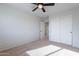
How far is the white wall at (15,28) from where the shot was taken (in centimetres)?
287

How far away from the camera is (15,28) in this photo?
3.24 metres

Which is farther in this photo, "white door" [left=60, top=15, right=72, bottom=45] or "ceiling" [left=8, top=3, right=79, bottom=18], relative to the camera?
"white door" [left=60, top=15, right=72, bottom=45]

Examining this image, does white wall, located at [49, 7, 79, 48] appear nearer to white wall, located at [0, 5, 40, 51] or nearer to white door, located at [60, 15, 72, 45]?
white door, located at [60, 15, 72, 45]

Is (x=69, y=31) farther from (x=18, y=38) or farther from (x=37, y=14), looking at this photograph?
(x=18, y=38)

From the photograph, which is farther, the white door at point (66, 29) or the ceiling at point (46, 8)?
the white door at point (66, 29)

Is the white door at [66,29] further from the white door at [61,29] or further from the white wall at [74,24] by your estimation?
the white wall at [74,24]

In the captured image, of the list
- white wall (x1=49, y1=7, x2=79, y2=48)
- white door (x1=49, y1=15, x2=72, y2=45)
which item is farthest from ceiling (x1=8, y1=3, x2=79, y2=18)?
white door (x1=49, y1=15, x2=72, y2=45)

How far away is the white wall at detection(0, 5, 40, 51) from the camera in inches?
113

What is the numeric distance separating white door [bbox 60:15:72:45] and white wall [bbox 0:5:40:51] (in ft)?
3.65

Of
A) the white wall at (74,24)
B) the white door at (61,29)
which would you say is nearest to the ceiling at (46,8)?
the white wall at (74,24)

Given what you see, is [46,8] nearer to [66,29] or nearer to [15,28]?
[66,29]

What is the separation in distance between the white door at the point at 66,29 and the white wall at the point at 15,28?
1.11 m

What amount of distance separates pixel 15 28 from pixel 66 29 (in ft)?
7.00

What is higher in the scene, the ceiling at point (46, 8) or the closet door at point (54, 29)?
the ceiling at point (46, 8)
